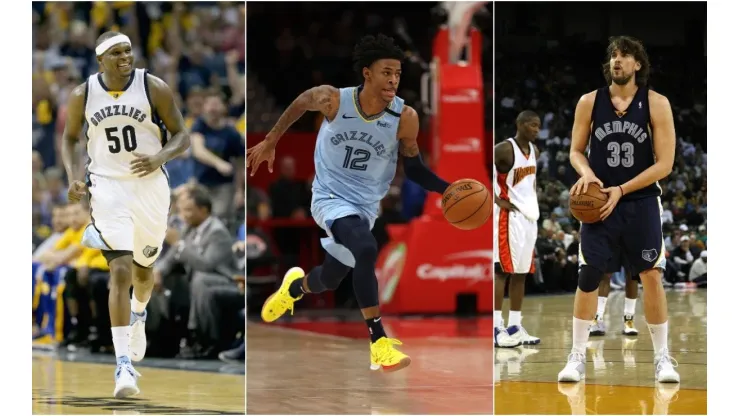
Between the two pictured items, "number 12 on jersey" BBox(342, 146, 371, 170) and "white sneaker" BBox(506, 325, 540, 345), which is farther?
"white sneaker" BBox(506, 325, 540, 345)

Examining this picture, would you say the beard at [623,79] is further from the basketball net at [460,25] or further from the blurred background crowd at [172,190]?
the blurred background crowd at [172,190]

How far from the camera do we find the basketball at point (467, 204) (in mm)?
5230

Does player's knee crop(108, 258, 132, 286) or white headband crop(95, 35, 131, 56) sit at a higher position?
white headband crop(95, 35, 131, 56)

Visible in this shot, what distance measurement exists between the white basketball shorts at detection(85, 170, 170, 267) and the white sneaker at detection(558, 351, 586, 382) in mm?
2201

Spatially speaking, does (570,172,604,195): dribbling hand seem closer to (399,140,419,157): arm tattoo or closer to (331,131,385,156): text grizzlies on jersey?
(399,140,419,157): arm tattoo

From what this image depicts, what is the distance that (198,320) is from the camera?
23.5 ft

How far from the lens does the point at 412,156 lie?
546cm

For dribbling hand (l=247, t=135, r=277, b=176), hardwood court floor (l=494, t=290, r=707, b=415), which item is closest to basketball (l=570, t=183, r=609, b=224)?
hardwood court floor (l=494, t=290, r=707, b=415)

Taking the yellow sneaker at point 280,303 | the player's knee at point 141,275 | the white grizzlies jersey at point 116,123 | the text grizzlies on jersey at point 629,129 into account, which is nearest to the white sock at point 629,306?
the text grizzlies on jersey at point 629,129

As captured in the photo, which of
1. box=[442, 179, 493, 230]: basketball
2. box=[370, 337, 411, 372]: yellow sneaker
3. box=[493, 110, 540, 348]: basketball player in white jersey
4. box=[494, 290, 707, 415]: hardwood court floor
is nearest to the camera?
box=[370, 337, 411, 372]: yellow sneaker

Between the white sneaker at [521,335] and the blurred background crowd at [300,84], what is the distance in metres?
2.22

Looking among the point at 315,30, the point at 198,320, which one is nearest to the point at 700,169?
the point at 198,320

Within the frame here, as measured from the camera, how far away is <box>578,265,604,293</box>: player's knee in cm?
525
